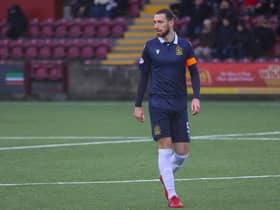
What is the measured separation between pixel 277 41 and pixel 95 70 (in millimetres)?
5450

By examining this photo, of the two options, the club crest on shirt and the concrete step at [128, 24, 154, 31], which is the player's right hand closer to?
the club crest on shirt

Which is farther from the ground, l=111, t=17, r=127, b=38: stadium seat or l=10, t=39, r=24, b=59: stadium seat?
l=111, t=17, r=127, b=38: stadium seat

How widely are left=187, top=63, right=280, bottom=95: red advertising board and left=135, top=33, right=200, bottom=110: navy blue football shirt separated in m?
16.5

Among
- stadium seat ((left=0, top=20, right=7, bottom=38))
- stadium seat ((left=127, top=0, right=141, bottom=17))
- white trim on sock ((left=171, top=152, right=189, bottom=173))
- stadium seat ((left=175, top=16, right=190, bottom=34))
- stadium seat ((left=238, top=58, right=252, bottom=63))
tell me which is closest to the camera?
white trim on sock ((left=171, top=152, right=189, bottom=173))

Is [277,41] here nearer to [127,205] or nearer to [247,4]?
[247,4]

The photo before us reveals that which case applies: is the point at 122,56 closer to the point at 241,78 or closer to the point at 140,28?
the point at 140,28

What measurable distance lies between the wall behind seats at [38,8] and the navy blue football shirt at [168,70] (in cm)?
2441

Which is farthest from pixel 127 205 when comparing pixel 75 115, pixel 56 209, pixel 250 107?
pixel 250 107

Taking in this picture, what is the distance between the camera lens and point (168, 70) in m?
9.99

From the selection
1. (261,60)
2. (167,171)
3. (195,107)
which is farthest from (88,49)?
(167,171)

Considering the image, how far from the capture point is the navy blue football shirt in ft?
32.8

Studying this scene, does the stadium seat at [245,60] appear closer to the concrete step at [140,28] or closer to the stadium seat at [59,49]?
the concrete step at [140,28]

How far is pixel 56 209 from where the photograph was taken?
9633 millimetres

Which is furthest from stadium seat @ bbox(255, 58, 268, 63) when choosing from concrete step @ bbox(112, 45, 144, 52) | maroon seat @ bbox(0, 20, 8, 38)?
maroon seat @ bbox(0, 20, 8, 38)
